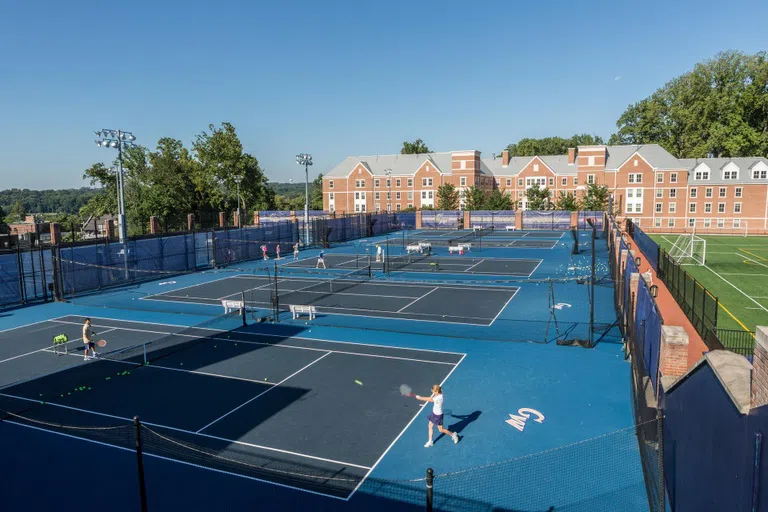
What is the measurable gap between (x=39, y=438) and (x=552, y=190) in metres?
99.0

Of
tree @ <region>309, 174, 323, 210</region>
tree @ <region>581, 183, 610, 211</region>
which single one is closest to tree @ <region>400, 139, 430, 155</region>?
tree @ <region>309, 174, 323, 210</region>

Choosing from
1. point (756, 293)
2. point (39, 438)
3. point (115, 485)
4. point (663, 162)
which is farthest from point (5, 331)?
point (663, 162)

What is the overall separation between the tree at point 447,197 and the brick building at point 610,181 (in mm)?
6035

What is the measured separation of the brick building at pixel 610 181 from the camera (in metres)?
77.9

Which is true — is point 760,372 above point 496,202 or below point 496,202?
below

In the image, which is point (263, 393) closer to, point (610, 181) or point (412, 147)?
point (610, 181)

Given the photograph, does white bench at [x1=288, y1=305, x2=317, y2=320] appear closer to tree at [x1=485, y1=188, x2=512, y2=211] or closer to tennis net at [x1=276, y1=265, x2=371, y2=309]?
tennis net at [x1=276, y1=265, x2=371, y2=309]

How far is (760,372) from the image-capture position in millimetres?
4609

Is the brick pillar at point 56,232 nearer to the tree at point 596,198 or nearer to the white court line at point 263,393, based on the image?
the white court line at point 263,393

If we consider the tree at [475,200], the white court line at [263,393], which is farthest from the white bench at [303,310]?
the tree at [475,200]

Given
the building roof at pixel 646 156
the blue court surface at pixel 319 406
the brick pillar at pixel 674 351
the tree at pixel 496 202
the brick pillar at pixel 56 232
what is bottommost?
the blue court surface at pixel 319 406

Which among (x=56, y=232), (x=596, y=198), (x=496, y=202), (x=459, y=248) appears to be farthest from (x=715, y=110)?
(x=56, y=232)

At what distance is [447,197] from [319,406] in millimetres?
80485

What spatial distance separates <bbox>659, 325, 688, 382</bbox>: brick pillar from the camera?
9547 mm
